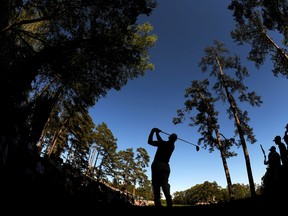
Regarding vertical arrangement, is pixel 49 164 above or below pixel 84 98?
below

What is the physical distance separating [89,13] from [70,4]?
95 centimetres

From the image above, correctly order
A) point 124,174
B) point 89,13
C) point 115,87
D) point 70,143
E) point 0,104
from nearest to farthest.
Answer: point 0,104
point 89,13
point 115,87
point 70,143
point 124,174

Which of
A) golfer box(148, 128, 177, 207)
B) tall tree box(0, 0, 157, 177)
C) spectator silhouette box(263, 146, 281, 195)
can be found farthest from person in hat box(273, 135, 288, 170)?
tall tree box(0, 0, 157, 177)

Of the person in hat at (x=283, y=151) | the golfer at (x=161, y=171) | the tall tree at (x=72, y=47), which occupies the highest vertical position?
the tall tree at (x=72, y=47)

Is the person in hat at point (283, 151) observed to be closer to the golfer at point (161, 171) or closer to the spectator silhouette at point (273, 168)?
the spectator silhouette at point (273, 168)

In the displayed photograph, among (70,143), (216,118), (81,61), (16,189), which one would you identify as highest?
(70,143)

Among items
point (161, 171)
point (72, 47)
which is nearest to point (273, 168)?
point (161, 171)

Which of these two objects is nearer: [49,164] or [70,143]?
[49,164]

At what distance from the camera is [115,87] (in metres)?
12.4

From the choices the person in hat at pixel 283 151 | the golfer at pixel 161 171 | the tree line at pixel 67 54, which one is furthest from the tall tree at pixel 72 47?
the person in hat at pixel 283 151

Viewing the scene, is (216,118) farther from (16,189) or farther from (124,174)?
(124,174)

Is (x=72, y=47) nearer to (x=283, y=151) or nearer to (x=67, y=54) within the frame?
(x=67, y=54)

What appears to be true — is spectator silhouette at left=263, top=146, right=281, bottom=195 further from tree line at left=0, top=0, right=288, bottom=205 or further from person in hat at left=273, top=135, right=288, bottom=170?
tree line at left=0, top=0, right=288, bottom=205

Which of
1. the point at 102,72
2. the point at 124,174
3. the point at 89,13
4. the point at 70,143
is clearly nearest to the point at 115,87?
the point at 102,72
